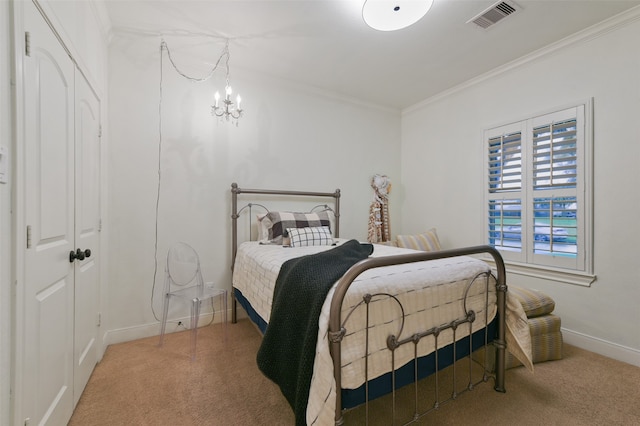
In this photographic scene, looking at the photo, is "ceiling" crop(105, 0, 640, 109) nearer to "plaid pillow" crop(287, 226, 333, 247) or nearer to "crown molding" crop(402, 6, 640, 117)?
"crown molding" crop(402, 6, 640, 117)

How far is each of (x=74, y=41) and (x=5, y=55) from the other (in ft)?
2.71

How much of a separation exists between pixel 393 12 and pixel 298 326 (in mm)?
2081

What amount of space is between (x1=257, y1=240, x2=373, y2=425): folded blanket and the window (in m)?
2.22

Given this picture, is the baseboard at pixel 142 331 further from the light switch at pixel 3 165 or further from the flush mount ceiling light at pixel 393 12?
the flush mount ceiling light at pixel 393 12

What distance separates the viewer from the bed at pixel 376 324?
105 cm

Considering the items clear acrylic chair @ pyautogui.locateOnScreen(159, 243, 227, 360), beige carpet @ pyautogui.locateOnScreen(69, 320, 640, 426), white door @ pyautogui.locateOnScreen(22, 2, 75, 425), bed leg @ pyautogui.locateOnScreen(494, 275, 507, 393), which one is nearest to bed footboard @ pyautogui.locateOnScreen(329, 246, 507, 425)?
bed leg @ pyautogui.locateOnScreen(494, 275, 507, 393)

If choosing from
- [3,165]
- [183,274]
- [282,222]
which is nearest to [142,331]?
[183,274]

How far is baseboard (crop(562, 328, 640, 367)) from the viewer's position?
6.63 feet

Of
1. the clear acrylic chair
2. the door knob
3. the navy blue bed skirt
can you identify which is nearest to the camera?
the navy blue bed skirt

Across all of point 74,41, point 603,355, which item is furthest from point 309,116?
point 603,355

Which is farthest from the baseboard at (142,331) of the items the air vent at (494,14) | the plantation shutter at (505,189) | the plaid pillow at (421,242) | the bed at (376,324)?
the air vent at (494,14)

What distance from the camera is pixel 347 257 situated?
1.53 m

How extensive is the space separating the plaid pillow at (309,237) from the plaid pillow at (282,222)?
0.11 meters

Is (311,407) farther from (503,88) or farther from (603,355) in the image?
(503,88)
